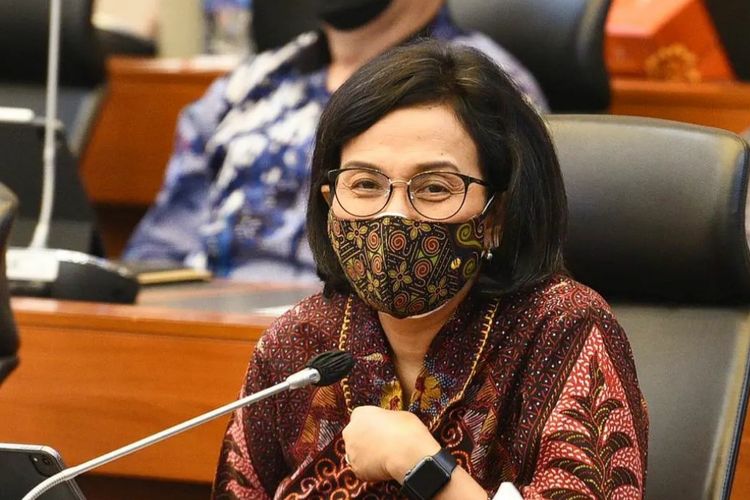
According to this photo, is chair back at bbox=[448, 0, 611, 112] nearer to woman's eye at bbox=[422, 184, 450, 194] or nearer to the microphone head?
woman's eye at bbox=[422, 184, 450, 194]

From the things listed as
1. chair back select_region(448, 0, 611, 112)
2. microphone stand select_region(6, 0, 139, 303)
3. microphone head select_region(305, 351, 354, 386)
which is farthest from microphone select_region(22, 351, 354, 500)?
chair back select_region(448, 0, 611, 112)

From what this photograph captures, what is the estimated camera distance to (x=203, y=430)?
190 centimetres

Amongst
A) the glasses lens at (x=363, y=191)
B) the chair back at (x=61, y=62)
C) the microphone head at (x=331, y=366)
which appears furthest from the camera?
the chair back at (x=61, y=62)

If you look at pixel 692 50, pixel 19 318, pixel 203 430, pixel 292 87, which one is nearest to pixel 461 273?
pixel 203 430

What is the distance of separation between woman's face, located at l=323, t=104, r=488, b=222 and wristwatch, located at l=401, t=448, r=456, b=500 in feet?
0.76

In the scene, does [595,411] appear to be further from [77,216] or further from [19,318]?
[77,216]

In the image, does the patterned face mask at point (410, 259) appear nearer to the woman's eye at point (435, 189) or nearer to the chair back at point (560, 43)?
the woman's eye at point (435, 189)

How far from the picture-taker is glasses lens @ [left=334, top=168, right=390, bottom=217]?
1341 millimetres

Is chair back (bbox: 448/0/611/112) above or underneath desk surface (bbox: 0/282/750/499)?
above

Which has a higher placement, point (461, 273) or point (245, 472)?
point (461, 273)

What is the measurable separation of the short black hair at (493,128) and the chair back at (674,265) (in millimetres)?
257

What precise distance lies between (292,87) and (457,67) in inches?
56.5

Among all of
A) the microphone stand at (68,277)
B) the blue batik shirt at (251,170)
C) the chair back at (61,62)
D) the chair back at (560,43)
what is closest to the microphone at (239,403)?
the microphone stand at (68,277)

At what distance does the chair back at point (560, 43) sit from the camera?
2.72m
